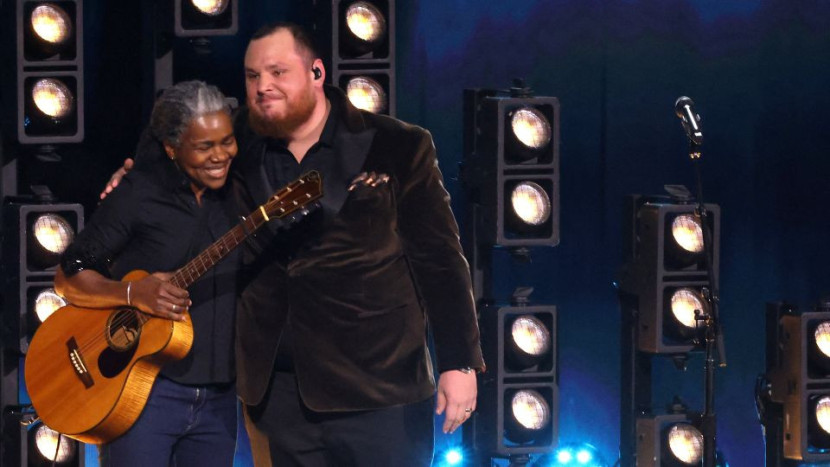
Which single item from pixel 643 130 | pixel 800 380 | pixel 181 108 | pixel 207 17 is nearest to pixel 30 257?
pixel 207 17

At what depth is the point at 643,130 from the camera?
5.93 m

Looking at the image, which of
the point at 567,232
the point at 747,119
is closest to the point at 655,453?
the point at 567,232

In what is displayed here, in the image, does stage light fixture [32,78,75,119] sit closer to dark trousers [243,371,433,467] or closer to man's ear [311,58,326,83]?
man's ear [311,58,326,83]

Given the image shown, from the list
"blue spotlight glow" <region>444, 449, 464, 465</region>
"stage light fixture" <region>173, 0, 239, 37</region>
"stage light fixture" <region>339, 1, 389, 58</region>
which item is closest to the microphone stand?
"blue spotlight glow" <region>444, 449, 464, 465</region>

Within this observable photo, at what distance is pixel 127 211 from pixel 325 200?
1.71 ft

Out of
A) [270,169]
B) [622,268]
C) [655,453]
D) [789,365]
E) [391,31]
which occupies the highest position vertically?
[391,31]

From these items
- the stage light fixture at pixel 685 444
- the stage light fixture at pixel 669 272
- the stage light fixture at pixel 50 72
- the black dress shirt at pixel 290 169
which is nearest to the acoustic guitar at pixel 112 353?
the black dress shirt at pixel 290 169

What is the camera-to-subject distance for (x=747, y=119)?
5.96 m

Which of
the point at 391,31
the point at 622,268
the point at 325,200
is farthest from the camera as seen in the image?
the point at 622,268

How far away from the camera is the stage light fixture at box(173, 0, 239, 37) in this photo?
4.79m

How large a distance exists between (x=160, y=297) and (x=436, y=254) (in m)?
0.74

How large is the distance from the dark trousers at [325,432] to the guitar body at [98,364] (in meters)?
0.30

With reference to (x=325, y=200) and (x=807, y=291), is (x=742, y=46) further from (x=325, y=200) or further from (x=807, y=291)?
(x=325, y=200)

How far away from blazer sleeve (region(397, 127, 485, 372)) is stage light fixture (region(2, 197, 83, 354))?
1.74 metres
